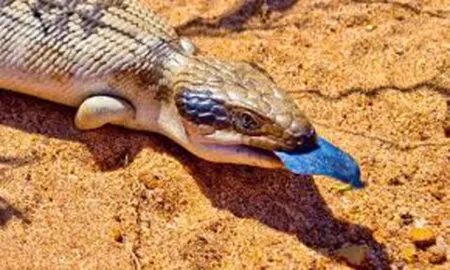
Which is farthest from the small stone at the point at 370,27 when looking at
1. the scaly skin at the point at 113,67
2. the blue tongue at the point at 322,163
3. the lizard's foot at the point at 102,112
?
the lizard's foot at the point at 102,112

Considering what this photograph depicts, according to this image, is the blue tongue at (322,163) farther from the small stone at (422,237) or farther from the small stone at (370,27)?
the small stone at (370,27)

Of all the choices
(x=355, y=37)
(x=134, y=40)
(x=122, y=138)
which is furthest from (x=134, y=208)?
(x=355, y=37)

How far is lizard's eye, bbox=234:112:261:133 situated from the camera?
11.8 feet

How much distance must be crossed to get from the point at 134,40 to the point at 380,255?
4.70 ft

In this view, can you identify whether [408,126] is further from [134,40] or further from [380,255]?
[134,40]

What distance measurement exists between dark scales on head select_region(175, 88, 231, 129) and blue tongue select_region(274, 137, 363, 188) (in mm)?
276

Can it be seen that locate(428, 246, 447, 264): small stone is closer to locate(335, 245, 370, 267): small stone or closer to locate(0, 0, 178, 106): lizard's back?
locate(335, 245, 370, 267): small stone

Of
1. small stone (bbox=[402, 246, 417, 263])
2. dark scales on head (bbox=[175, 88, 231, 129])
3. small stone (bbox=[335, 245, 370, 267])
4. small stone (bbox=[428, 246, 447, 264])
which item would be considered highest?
dark scales on head (bbox=[175, 88, 231, 129])

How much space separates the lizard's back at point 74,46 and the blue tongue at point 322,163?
82 cm

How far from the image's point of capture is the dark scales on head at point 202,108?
3.66 meters

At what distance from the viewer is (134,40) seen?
13.2 feet

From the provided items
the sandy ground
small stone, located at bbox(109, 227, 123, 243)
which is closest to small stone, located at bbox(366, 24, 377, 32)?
the sandy ground

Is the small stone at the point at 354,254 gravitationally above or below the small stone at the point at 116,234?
above

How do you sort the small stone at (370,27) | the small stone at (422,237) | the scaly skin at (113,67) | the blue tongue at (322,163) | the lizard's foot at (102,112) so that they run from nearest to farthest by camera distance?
1. the blue tongue at (322,163)
2. the small stone at (422,237)
3. the scaly skin at (113,67)
4. the lizard's foot at (102,112)
5. the small stone at (370,27)
